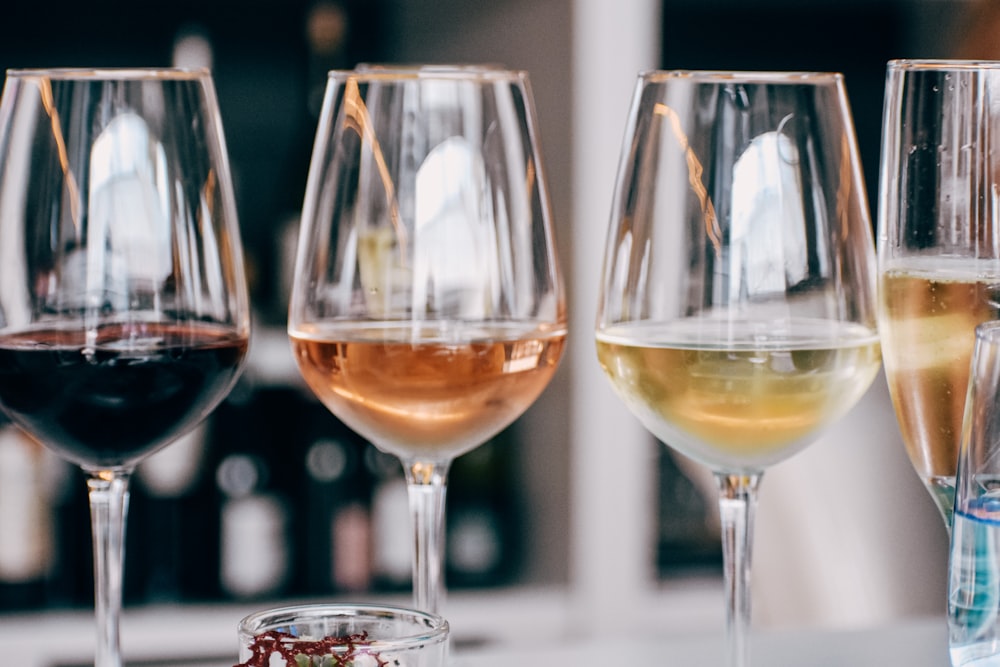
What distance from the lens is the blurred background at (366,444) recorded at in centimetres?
172

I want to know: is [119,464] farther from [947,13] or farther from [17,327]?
[947,13]

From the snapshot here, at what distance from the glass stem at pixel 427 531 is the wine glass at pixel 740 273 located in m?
0.09

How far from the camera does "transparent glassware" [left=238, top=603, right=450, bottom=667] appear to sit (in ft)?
1.35

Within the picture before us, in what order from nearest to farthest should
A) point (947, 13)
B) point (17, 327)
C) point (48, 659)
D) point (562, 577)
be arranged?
point (17, 327) → point (48, 659) → point (562, 577) → point (947, 13)

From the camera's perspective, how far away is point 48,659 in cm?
169

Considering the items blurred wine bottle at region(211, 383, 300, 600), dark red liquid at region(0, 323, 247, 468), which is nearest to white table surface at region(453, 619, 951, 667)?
dark red liquid at region(0, 323, 247, 468)

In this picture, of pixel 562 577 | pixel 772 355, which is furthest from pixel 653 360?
pixel 562 577

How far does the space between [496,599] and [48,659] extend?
1.87 feet

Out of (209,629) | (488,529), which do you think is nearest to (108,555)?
(209,629)

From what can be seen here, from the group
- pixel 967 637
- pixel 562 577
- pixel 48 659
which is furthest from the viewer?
pixel 562 577

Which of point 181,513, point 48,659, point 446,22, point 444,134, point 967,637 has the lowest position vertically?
point 48,659

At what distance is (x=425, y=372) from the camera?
554 millimetres

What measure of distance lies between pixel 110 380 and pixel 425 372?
124 millimetres

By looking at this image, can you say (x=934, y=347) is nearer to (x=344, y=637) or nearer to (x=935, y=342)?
(x=935, y=342)
